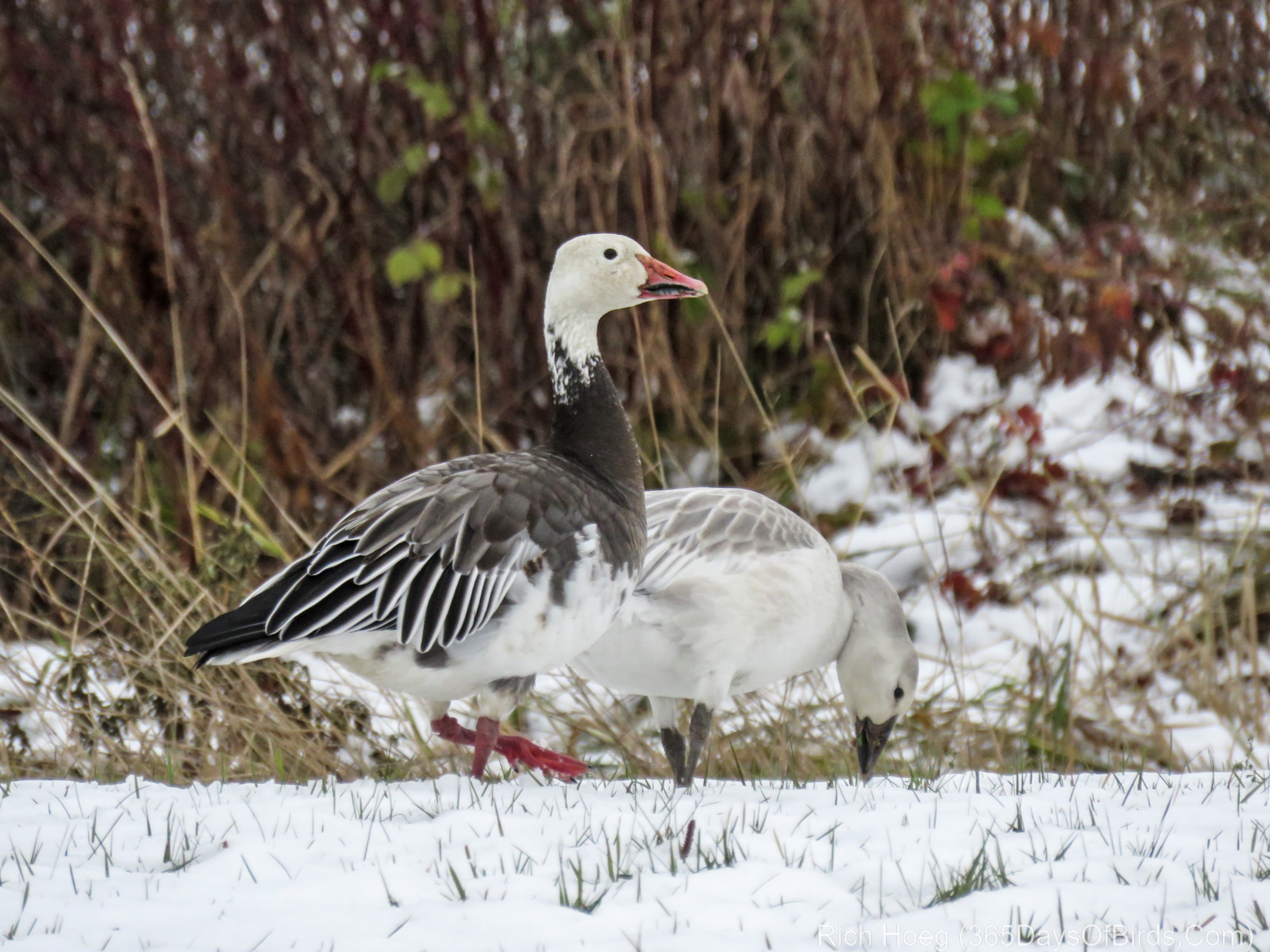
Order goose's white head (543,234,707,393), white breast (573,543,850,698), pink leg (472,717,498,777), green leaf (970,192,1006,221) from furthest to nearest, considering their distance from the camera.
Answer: green leaf (970,192,1006,221) < goose's white head (543,234,707,393) < white breast (573,543,850,698) < pink leg (472,717,498,777)

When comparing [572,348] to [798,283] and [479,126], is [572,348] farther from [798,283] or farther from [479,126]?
[798,283]

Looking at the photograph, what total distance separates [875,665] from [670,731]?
0.73 meters

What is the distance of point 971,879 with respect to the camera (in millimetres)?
2932

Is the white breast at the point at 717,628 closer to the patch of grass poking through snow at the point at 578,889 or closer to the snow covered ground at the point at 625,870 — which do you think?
the snow covered ground at the point at 625,870

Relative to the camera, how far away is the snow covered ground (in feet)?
8.91

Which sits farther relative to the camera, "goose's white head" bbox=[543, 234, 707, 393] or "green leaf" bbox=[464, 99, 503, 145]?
"green leaf" bbox=[464, 99, 503, 145]

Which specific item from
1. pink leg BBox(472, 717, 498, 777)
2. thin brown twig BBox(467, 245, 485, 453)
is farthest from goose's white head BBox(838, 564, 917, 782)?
thin brown twig BBox(467, 245, 485, 453)

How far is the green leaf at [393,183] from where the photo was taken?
696 cm

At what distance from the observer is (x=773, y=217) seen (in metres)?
7.62

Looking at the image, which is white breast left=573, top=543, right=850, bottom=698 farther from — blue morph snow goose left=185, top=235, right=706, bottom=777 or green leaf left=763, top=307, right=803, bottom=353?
green leaf left=763, top=307, right=803, bottom=353

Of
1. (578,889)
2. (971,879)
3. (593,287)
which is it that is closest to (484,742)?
(578,889)

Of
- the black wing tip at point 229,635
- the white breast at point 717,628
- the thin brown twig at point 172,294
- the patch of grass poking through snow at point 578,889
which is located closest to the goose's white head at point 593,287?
the white breast at point 717,628

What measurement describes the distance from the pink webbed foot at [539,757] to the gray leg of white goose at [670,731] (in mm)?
550

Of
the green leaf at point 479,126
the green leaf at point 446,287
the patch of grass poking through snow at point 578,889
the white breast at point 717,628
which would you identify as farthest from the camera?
the green leaf at point 479,126
